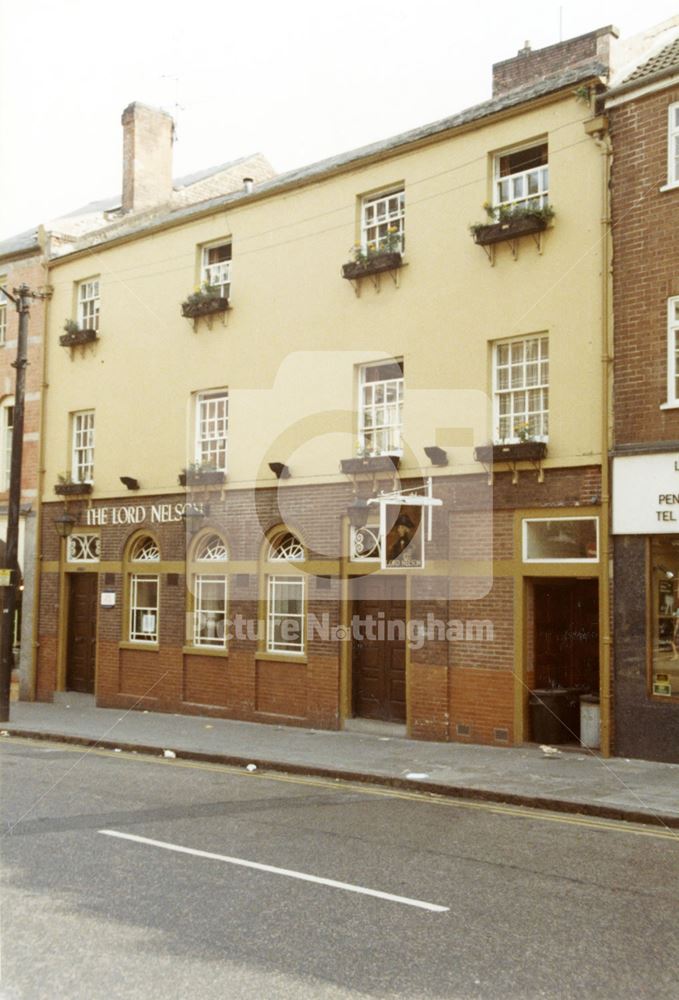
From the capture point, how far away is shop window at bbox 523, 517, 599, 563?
14406 mm

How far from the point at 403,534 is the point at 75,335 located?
33.9ft

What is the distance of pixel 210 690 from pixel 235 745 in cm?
415

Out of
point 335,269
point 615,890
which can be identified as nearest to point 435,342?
point 335,269

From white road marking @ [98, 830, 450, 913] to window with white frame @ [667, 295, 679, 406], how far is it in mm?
8490

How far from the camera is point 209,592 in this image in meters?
20.0

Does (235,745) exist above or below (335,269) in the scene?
below

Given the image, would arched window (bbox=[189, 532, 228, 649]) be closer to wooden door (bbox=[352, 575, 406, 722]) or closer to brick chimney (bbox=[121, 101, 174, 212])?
wooden door (bbox=[352, 575, 406, 722])

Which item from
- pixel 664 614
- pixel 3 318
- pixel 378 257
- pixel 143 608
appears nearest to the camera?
pixel 664 614

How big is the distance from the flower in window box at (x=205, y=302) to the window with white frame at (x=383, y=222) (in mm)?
3338

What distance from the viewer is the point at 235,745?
15.6m

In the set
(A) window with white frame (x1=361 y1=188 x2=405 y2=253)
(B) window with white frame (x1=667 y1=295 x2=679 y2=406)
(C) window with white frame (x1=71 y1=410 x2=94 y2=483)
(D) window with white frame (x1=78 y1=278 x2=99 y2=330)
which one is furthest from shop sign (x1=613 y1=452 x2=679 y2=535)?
(D) window with white frame (x1=78 y1=278 x2=99 y2=330)

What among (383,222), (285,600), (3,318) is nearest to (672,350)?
(383,222)

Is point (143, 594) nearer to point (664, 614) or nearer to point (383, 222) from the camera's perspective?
point (383, 222)

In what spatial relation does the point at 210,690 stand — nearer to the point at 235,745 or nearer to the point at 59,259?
the point at 235,745
